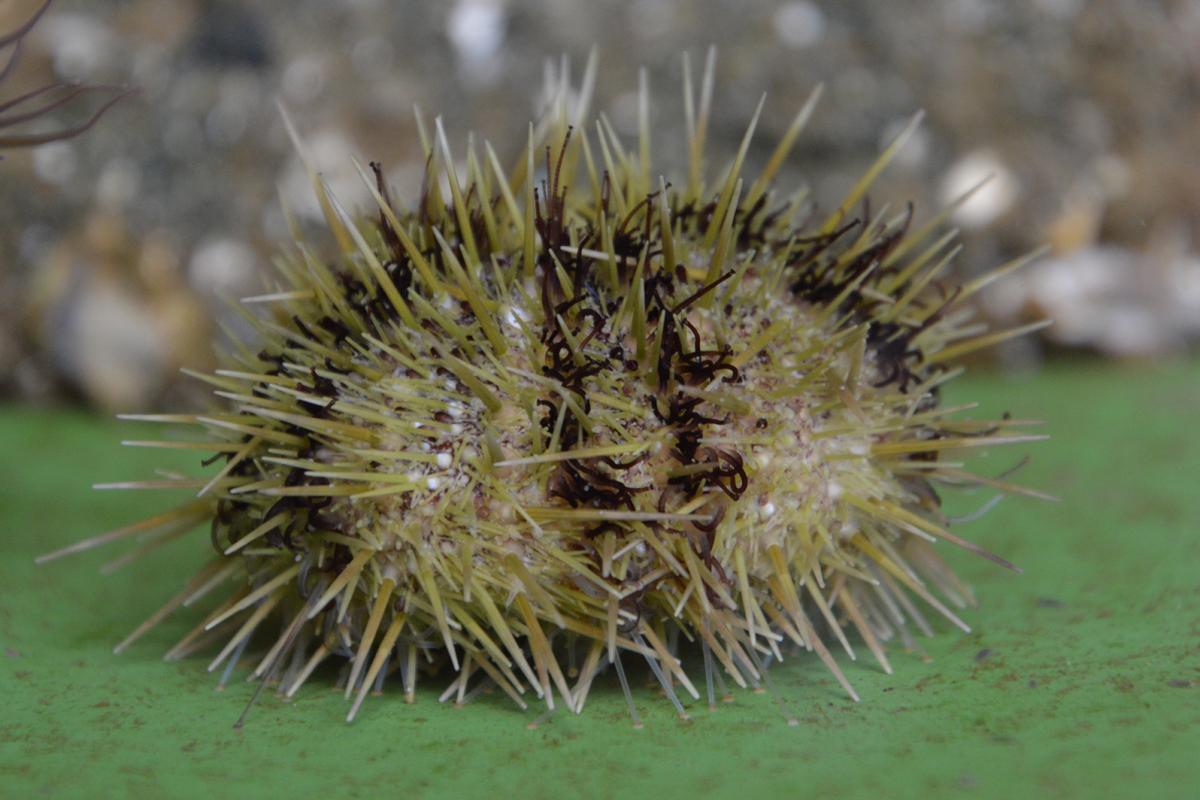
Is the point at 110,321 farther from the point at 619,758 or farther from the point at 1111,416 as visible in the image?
the point at 1111,416

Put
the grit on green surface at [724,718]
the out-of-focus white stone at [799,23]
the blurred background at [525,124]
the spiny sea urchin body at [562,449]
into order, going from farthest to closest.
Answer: the out-of-focus white stone at [799,23]
the blurred background at [525,124]
the spiny sea urchin body at [562,449]
the grit on green surface at [724,718]

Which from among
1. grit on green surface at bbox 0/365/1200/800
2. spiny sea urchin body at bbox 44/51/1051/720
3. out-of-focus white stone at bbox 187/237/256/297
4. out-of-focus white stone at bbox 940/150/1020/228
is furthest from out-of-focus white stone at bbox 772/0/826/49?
spiny sea urchin body at bbox 44/51/1051/720

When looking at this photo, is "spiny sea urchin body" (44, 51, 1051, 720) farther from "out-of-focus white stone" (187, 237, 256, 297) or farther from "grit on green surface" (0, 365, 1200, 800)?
"out-of-focus white stone" (187, 237, 256, 297)

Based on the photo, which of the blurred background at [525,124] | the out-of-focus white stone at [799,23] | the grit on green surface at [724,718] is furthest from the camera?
the out-of-focus white stone at [799,23]

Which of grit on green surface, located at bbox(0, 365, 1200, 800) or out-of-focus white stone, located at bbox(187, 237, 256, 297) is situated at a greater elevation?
out-of-focus white stone, located at bbox(187, 237, 256, 297)

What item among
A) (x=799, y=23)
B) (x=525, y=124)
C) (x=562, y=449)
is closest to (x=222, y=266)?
(x=525, y=124)

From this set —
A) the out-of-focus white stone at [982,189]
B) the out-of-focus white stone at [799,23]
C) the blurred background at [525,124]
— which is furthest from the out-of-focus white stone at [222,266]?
the out-of-focus white stone at [982,189]

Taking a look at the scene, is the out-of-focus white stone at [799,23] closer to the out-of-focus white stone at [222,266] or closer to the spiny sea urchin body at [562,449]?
→ the out-of-focus white stone at [222,266]
